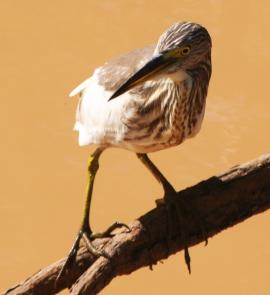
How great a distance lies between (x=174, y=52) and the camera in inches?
86.7

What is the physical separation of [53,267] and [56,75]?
284 centimetres

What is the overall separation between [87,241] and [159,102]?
53 cm

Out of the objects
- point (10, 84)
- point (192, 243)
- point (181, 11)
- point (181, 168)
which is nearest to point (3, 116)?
point (10, 84)

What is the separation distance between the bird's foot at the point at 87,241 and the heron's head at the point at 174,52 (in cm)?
50

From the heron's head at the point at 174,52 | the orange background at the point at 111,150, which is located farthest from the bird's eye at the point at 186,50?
the orange background at the point at 111,150

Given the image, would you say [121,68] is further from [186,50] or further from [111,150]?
[111,150]

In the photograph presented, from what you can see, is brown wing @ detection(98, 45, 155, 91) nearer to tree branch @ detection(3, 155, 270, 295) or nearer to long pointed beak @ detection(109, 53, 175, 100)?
long pointed beak @ detection(109, 53, 175, 100)

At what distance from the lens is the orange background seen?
4.01 meters

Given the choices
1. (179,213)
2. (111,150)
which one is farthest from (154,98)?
(111,150)

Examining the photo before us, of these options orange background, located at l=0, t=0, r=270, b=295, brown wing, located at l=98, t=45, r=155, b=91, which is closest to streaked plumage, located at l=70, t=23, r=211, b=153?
brown wing, located at l=98, t=45, r=155, b=91

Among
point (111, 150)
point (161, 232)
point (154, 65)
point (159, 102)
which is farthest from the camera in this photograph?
point (111, 150)

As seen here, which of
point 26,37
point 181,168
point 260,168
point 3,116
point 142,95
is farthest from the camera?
point 26,37

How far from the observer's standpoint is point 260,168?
2588 millimetres

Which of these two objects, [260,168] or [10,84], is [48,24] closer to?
[10,84]
